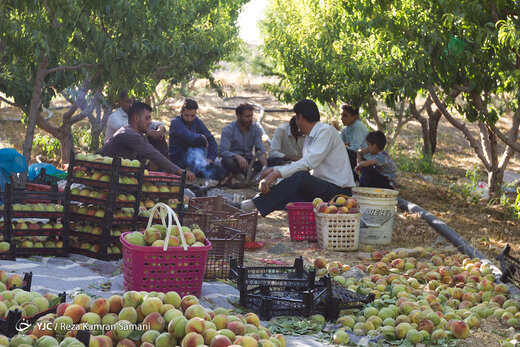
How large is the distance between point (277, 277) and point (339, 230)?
85.8 inches

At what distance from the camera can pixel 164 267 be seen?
4.01 meters

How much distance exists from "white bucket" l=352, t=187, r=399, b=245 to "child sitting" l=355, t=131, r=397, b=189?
1031 mm

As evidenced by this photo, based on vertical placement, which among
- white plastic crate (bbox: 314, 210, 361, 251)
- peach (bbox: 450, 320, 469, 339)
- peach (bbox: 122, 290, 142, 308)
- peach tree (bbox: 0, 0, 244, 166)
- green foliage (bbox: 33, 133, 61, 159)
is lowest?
peach (bbox: 450, 320, 469, 339)

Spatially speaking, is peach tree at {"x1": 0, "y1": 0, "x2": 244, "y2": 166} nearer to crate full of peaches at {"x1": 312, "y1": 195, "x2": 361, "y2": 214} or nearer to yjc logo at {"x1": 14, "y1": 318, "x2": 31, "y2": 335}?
crate full of peaches at {"x1": 312, "y1": 195, "x2": 361, "y2": 214}

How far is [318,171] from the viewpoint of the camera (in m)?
7.32

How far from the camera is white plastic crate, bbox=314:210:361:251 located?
6293 mm

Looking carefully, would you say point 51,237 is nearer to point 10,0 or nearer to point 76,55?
point 10,0

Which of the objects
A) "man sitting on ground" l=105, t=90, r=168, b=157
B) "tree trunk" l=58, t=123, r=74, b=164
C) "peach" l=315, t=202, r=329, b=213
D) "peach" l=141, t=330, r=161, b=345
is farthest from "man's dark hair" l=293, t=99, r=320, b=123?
→ "tree trunk" l=58, t=123, r=74, b=164

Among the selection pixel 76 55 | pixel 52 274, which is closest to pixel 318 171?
pixel 52 274

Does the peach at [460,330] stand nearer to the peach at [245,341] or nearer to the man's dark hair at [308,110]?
the peach at [245,341]

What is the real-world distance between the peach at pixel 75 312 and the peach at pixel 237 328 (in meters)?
0.70

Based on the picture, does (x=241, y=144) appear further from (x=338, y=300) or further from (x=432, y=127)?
(x=338, y=300)

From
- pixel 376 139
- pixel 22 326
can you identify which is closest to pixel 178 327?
pixel 22 326

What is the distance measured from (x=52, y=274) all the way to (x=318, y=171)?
12.3 feet
